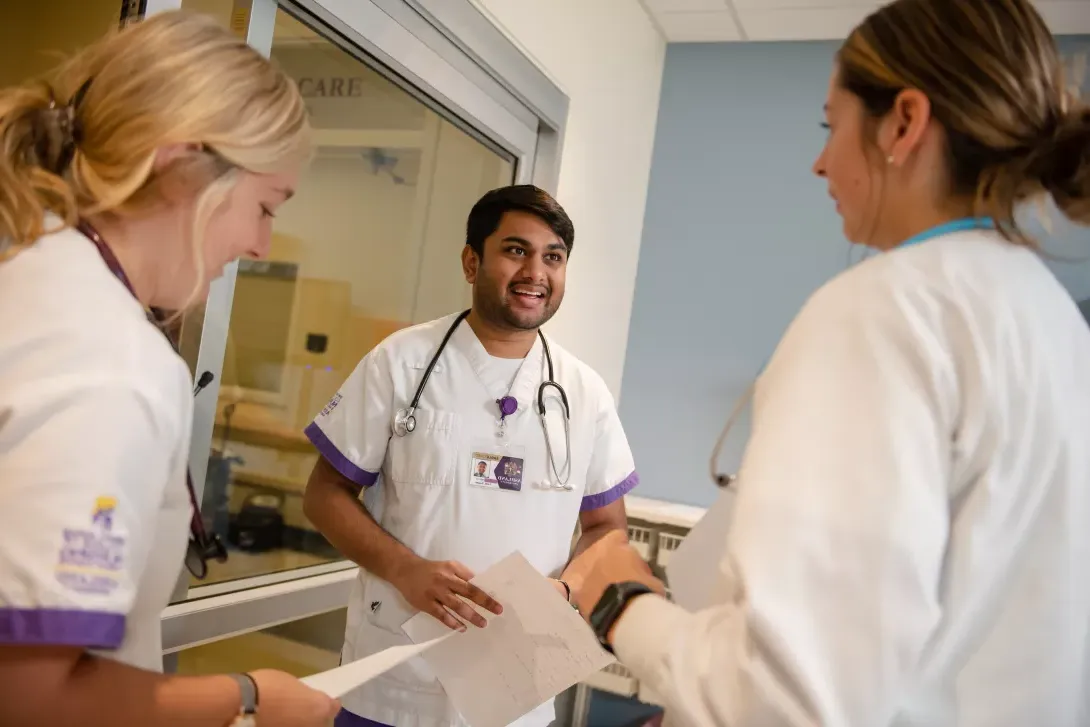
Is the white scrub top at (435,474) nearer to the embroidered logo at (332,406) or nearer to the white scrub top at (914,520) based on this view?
the embroidered logo at (332,406)

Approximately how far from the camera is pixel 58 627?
1.97 ft

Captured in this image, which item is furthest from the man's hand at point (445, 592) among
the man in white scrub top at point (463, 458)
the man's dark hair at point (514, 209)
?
the man's dark hair at point (514, 209)

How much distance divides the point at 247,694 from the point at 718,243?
9.07 feet

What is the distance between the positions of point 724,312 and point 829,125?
2.37 m

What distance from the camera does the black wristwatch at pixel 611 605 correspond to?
2.66 feet

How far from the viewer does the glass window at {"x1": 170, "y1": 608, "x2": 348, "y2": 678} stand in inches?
85.4

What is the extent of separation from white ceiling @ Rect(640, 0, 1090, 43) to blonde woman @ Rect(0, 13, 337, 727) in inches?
99.3

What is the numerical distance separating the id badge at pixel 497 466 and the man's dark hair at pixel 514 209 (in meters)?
0.43

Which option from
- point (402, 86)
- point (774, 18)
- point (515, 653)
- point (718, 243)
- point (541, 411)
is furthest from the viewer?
point (718, 243)

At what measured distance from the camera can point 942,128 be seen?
725 mm

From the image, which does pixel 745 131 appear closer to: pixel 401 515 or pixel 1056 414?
→ pixel 401 515

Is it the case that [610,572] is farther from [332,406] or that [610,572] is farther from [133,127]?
[332,406]

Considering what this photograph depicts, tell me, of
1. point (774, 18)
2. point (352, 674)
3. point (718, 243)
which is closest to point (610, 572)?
point (352, 674)

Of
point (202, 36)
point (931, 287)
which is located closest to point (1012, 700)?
point (931, 287)
